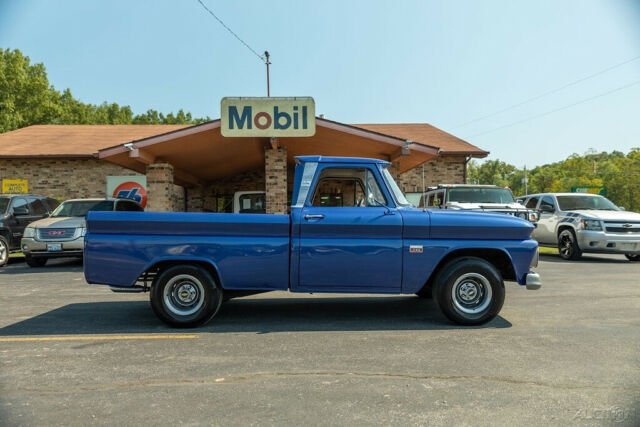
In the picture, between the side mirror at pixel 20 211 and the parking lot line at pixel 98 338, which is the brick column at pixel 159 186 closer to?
the side mirror at pixel 20 211

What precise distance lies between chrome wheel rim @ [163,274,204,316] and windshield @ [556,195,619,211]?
12.3 meters

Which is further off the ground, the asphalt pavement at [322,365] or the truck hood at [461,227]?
the truck hood at [461,227]

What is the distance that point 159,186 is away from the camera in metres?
13.4

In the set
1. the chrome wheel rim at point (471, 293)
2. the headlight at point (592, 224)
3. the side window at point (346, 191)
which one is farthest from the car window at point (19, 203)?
the headlight at point (592, 224)

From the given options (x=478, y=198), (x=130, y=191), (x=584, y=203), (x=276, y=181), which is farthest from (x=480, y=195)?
(x=130, y=191)

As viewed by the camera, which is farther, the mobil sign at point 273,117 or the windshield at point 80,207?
the windshield at point 80,207

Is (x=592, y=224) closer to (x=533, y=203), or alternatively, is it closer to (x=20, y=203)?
(x=533, y=203)

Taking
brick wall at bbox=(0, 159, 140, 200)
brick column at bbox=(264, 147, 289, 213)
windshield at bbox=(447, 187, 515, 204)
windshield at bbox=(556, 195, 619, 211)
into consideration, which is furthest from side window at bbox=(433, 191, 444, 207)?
brick wall at bbox=(0, 159, 140, 200)

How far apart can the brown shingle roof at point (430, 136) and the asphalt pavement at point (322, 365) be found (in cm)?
1575

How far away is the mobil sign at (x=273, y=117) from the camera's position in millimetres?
11867

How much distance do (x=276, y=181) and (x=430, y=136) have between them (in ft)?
45.5

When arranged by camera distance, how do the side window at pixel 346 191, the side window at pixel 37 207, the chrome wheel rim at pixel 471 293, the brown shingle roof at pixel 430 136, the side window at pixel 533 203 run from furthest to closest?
the brown shingle roof at pixel 430 136 < the side window at pixel 533 203 < the side window at pixel 37 207 < the side window at pixel 346 191 < the chrome wheel rim at pixel 471 293

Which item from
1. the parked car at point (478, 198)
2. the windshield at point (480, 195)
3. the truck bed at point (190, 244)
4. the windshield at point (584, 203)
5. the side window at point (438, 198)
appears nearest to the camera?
the truck bed at point (190, 244)

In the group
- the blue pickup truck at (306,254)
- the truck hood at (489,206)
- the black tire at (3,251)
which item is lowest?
the black tire at (3,251)
